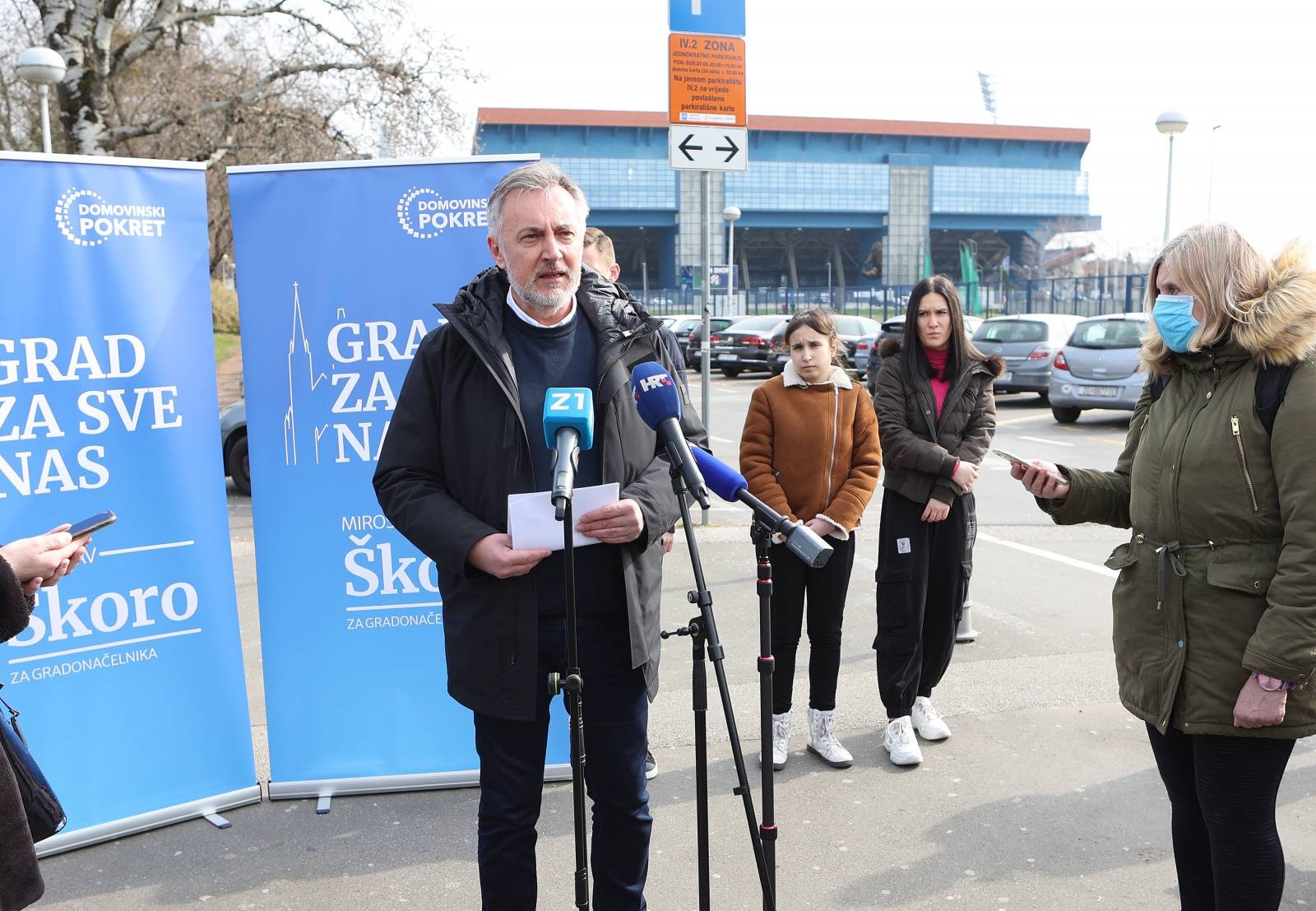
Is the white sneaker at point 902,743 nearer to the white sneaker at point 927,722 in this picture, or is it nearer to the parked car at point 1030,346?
the white sneaker at point 927,722

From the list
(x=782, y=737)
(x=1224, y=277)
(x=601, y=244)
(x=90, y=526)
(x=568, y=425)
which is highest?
(x=601, y=244)

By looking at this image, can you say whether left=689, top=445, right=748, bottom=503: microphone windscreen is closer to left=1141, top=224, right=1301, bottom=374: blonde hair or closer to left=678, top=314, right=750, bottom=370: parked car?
left=1141, top=224, right=1301, bottom=374: blonde hair

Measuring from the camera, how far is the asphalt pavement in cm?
328

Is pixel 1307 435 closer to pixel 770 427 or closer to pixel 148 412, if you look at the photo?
pixel 770 427

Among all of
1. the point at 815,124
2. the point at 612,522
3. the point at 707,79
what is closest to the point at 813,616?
the point at 612,522

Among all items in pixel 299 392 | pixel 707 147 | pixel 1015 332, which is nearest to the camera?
pixel 299 392

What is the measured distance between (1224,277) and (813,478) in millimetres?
1906

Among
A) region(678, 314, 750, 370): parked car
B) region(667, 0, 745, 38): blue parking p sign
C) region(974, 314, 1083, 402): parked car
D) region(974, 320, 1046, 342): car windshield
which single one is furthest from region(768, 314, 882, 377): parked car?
region(667, 0, 745, 38): blue parking p sign

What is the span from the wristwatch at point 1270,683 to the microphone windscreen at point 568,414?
1.56 metres

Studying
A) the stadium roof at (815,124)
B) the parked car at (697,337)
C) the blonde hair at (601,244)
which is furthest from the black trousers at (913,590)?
the stadium roof at (815,124)

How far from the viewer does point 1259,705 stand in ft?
7.69

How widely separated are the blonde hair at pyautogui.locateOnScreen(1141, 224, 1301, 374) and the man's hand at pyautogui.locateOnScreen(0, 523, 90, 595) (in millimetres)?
2601

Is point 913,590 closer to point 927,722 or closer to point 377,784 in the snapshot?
point 927,722

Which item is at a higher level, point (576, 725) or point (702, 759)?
point (576, 725)
